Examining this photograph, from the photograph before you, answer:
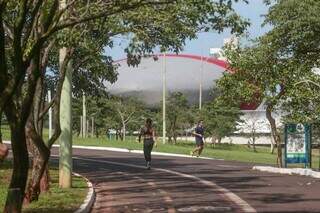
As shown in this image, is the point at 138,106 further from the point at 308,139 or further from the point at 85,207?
the point at 85,207

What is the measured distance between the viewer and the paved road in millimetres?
12852

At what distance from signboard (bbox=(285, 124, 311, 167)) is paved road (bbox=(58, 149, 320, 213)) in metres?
2.52

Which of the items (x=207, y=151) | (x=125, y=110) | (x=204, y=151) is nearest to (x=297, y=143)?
(x=204, y=151)

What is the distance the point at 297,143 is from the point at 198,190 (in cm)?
973

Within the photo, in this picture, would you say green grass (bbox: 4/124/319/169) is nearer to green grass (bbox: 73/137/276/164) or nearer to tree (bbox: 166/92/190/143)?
green grass (bbox: 73/137/276/164)

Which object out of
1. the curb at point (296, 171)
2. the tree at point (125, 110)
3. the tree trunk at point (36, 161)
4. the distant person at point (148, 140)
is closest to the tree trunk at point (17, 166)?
the tree trunk at point (36, 161)

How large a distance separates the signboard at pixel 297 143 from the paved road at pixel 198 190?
252 cm

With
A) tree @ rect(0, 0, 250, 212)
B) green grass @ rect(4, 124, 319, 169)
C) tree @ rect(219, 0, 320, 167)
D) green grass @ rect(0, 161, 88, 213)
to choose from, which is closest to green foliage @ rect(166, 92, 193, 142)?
green grass @ rect(4, 124, 319, 169)

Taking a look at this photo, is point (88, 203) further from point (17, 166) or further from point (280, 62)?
point (280, 62)

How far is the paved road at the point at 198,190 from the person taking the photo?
1285cm

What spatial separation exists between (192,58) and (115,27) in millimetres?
85616

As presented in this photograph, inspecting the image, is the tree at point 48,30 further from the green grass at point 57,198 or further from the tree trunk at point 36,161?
the green grass at point 57,198

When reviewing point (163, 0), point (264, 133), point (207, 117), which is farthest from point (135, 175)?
point (264, 133)

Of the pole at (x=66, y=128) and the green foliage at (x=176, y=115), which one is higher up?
the green foliage at (x=176, y=115)
